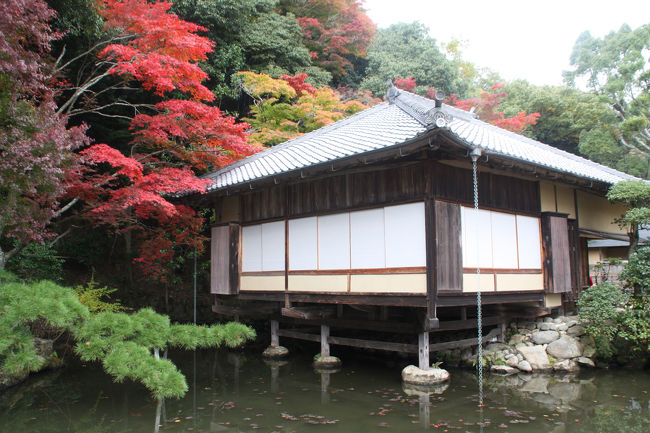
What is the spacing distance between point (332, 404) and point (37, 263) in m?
11.5

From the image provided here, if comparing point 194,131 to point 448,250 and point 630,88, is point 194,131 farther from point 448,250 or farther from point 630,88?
point 630,88

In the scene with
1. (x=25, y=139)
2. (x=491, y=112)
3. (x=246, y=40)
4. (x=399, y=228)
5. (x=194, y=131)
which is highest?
(x=246, y=40)

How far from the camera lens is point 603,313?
10.4 metres

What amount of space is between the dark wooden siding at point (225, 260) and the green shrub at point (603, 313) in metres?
8.90

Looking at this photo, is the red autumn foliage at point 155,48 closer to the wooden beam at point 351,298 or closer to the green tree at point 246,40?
the wooden beam at point 351,298

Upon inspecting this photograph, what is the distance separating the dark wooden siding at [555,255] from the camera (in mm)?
11414

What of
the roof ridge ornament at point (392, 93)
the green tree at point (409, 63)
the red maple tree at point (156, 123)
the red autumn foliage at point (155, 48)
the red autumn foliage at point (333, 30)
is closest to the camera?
the red maple tree at point (156, 123)

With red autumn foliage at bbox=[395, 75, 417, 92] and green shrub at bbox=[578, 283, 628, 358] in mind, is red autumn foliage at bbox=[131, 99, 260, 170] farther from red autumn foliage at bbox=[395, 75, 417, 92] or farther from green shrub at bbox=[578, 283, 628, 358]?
red autumn foliage at bbox=[395, 75, 417, 92]

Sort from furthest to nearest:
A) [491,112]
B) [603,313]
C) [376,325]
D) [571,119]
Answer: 1. [571,119]
2. [491,112]
3. [376,325]
4. [603,313]

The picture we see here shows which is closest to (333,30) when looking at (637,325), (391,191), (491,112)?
(491,112)

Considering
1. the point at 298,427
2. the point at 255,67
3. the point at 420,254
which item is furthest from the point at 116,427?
the point at 255,67

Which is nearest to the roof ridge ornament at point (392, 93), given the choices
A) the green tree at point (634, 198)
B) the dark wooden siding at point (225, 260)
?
the dark wooden siding at point (225, 260)

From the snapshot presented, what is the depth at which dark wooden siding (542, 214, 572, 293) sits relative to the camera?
1141cm

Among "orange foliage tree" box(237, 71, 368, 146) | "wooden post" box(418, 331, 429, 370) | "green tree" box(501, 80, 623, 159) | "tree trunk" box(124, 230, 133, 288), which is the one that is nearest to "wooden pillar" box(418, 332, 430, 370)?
"wooden post" box(418, 331, 429, 370)
